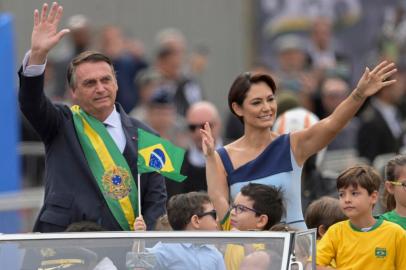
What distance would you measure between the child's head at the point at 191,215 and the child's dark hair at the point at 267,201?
25cm

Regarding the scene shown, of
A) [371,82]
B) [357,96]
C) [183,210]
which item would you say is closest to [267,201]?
[183,210]

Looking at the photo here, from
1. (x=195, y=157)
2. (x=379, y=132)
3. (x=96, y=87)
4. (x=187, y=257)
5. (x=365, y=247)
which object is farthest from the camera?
(x=379, y=132)

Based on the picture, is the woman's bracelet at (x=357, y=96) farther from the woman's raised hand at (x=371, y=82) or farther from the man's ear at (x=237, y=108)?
the man's ear at (x=237, y=108)

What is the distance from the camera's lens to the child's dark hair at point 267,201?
846 centimetres

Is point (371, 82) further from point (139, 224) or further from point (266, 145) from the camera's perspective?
point (139, 224)

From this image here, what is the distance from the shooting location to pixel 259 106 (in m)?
9.27

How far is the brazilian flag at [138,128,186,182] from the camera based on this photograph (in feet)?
30.3

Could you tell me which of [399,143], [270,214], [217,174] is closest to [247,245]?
[270,214]

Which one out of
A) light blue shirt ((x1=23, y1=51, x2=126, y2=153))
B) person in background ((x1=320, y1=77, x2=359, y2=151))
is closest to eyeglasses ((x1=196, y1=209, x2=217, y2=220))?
light blue shirt ((x1=23, y1=51, x2=126, y2=153))

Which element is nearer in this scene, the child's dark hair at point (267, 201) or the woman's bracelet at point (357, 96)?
the child's dark hair at point (267, 201)

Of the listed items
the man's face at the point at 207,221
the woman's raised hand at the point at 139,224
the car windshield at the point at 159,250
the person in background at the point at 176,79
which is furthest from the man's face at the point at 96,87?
the person in background at the point at 176,79

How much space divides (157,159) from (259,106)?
70cm

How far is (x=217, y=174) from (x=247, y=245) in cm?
192

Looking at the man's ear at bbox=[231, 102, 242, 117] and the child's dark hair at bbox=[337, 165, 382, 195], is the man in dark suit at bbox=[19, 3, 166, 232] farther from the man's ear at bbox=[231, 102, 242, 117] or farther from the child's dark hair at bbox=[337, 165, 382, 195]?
the child's dark hair at bbox=[337, 165, 382, 195]
